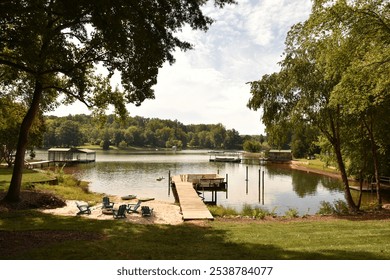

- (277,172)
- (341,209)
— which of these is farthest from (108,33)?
(277,172)

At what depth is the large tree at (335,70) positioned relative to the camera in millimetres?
11742

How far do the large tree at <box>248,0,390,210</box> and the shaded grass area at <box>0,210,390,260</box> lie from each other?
19.7 ft

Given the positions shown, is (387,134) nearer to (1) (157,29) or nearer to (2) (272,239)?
(2) (272,239)

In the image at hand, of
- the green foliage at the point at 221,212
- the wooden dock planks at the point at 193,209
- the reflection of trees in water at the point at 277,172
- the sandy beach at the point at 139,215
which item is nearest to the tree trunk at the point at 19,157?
the sandy beach at the point at 139,215

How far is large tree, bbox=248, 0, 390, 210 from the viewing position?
1174 centimetres

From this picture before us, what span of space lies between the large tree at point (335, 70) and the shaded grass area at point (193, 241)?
19.7 ft

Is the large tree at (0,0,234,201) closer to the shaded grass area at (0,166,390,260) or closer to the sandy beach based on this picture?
the sandy beach

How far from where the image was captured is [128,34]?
36.5 feet

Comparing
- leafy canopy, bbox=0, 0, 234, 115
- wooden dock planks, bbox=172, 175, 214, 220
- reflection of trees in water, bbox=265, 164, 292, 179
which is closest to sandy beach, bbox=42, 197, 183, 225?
wooden dock planks, bbox=172, 175, 214, 220

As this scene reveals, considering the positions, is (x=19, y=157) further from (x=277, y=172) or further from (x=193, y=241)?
(x=277, y=172)

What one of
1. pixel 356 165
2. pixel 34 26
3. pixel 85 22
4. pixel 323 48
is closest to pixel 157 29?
pixel 85 22

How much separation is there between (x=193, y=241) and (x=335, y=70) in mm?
10090

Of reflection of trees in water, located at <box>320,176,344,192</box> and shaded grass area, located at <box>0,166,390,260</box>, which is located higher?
shaded grass area, located at <box>0,166,390,260</box>
